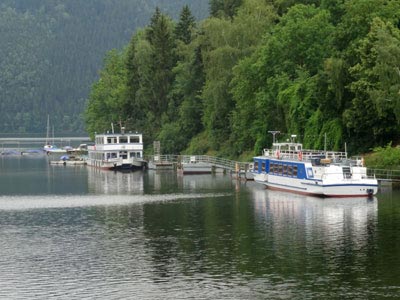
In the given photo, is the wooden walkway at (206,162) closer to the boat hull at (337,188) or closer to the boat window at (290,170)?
the boat window at (290,170)

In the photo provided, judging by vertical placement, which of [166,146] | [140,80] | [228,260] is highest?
[140,80]

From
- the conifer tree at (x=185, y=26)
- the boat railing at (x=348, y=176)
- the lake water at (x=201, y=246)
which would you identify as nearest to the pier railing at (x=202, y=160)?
the lake water at (x=201, y=246)

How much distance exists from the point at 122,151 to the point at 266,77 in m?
40.1

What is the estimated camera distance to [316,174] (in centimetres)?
8744

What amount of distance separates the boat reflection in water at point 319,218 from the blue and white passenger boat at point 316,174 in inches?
47.4

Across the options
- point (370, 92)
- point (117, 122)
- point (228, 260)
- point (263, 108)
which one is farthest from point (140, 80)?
point (228, 260)

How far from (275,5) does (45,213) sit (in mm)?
65353

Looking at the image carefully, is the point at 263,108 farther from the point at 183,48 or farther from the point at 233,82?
the point at 183,48

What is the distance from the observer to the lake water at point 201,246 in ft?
154

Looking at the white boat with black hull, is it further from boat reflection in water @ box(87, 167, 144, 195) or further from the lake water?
the lake water

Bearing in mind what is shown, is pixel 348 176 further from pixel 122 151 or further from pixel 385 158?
pixel 122 151

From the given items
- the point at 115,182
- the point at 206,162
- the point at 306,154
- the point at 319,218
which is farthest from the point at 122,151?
the point at 319,218

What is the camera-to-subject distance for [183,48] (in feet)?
538

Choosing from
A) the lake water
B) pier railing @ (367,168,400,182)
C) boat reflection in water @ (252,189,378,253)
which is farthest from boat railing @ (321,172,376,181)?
pier railing @ (367,168,400,182)
